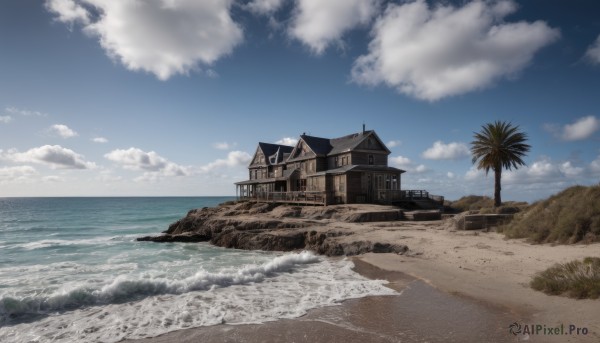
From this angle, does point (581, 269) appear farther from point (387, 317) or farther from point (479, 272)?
point (387, 317)

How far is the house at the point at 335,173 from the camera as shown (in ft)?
115

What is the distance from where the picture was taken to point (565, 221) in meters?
14.6

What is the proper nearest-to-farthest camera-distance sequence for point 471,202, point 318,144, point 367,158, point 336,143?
point 367,158 → point 471,202 → point 336,143 → point 318,144

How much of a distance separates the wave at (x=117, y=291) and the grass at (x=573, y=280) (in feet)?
31.2

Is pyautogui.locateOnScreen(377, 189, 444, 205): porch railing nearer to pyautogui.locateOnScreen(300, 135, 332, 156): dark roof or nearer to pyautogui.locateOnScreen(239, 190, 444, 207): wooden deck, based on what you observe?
pyautogui.locateOnScreen(239, 190, 444, 207): wooden deck

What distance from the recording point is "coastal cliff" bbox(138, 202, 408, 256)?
1822cm

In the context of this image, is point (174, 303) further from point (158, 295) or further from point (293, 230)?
point (293, 230)

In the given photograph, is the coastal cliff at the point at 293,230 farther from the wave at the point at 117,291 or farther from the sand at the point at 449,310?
the wave at the point at 117,291

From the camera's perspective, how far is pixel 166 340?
7.82 meters

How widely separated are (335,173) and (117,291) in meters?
27.1

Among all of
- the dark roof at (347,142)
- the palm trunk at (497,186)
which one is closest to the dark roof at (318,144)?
the dark roof at (347,142)

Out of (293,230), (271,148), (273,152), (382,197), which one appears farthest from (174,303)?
(271,148)

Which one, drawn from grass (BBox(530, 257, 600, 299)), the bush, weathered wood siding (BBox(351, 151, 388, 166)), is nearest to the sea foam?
grass (BBox(530, 257, 600, 299))

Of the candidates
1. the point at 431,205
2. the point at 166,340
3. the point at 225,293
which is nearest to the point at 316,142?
the point at 431,205
